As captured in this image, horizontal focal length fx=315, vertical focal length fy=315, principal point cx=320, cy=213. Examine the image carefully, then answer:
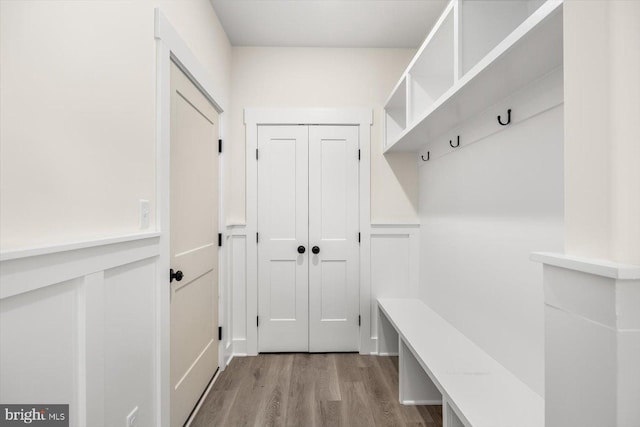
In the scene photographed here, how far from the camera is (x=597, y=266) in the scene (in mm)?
542

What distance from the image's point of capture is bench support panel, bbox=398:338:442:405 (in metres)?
1.96

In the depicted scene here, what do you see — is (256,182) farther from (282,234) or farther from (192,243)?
(192,243)

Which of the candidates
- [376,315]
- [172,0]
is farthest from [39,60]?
[376,315]

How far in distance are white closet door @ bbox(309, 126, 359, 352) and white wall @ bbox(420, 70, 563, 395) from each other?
795 millimetres

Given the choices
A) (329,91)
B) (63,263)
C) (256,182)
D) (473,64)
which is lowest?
(63,263)

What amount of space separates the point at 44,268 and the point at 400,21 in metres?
2.57

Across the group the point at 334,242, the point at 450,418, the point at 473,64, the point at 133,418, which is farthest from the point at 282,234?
the point at 473,64

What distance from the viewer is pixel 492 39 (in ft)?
4.33

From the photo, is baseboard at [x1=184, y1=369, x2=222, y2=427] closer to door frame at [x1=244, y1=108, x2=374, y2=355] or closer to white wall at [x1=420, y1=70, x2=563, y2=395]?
door frame at [x1=244, y1=108, x2=374, y2=355]

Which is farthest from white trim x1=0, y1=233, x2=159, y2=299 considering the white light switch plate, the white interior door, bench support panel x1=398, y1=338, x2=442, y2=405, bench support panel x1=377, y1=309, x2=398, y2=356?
bench support panel x1=377, y1=309, x2=398, y2=356

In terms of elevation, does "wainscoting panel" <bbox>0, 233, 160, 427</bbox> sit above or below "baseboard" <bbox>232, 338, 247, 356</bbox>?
above

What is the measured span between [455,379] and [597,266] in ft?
3.52

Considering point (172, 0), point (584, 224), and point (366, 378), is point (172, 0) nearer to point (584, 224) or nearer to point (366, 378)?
point (584, 224)

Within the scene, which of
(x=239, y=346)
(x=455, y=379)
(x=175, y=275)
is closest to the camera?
(x=455, y=379)
